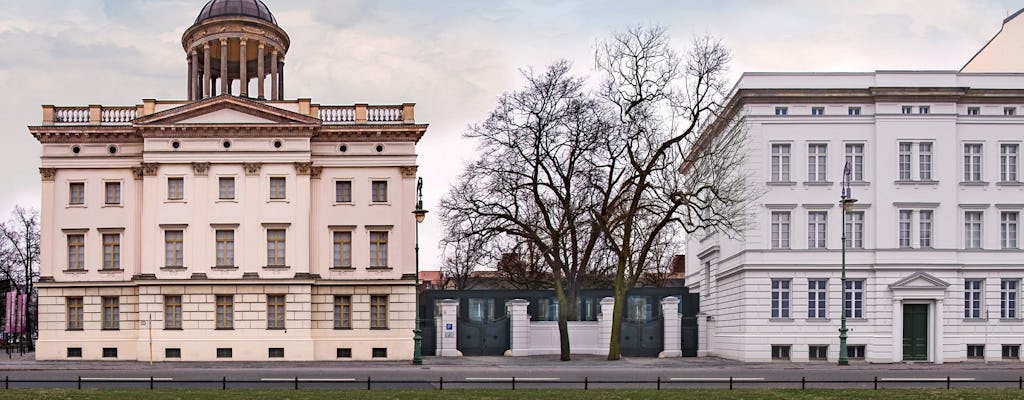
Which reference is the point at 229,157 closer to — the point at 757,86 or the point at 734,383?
the point at 757,86

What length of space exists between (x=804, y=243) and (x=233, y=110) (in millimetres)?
25221

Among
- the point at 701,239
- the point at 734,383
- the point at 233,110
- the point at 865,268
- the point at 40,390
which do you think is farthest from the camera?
the point at 701,239

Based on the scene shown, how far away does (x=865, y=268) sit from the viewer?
49250 millimetres

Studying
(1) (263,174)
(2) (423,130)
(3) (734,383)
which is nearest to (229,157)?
(1) (263,174)

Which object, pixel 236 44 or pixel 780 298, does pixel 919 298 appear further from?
pixel 236 44

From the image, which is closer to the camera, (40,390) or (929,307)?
(40,390)

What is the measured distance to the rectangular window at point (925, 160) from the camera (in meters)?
49.4

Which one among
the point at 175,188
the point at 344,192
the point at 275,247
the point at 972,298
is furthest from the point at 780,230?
the point at 175,188

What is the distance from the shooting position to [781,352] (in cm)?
4953

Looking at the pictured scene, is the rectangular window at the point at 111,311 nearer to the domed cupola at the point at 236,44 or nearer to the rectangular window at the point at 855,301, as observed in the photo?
the domed cupola at the point at 236,44

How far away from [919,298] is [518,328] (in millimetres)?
17790

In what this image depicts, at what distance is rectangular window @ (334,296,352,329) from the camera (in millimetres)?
54531

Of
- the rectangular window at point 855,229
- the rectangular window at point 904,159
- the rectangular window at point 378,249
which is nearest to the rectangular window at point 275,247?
the rectangular window at point 378,249

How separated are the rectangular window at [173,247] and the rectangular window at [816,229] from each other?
89.0 ft
